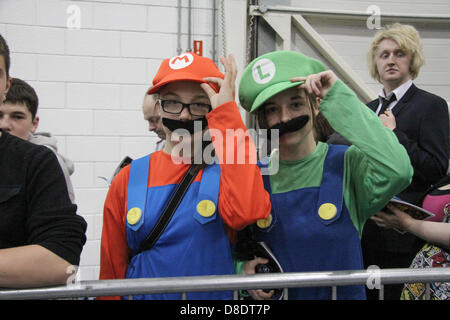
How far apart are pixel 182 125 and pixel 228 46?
6.36 ft

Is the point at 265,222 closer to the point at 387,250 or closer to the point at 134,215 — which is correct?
the point at 134,215

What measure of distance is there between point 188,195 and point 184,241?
0.13 meters

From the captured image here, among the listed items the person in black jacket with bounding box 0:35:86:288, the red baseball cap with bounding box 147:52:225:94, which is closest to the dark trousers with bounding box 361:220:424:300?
the red baseball cap with bounding box 147:52:225:94

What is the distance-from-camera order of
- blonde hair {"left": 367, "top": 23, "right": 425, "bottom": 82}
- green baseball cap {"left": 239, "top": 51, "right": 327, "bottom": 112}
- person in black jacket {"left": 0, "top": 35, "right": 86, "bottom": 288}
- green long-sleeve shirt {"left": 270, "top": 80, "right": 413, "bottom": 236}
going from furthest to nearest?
blonde hair {"left": 367, "top": 23, "right": 425, "bottom": 82} < green baseball cap {"left": 239, "top": 51, "right": 327, "bottom": 112} < green long-sleeve shirt {"left": 270, "top": 80, "right": 413, "bottom": 236} < person in black jacket {"left": 0, "top": 35, "right": 86, "bottom": 288}

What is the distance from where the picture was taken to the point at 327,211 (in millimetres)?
1124

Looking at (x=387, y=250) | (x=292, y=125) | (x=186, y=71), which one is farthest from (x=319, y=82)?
(x=387, y=250)

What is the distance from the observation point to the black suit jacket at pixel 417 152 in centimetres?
155

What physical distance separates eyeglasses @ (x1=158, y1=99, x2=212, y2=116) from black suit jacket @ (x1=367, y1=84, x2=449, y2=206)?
0.83 meters

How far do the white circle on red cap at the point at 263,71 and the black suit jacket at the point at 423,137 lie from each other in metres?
0.68

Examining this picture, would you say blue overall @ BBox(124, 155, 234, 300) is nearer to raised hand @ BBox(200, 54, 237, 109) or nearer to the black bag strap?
the black bag strap

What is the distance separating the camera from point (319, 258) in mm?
1135

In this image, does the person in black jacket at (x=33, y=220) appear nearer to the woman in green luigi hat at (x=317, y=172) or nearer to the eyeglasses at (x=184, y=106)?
the eyeglasses at (x=184, y=106)

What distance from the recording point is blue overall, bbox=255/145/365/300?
3.70ft
